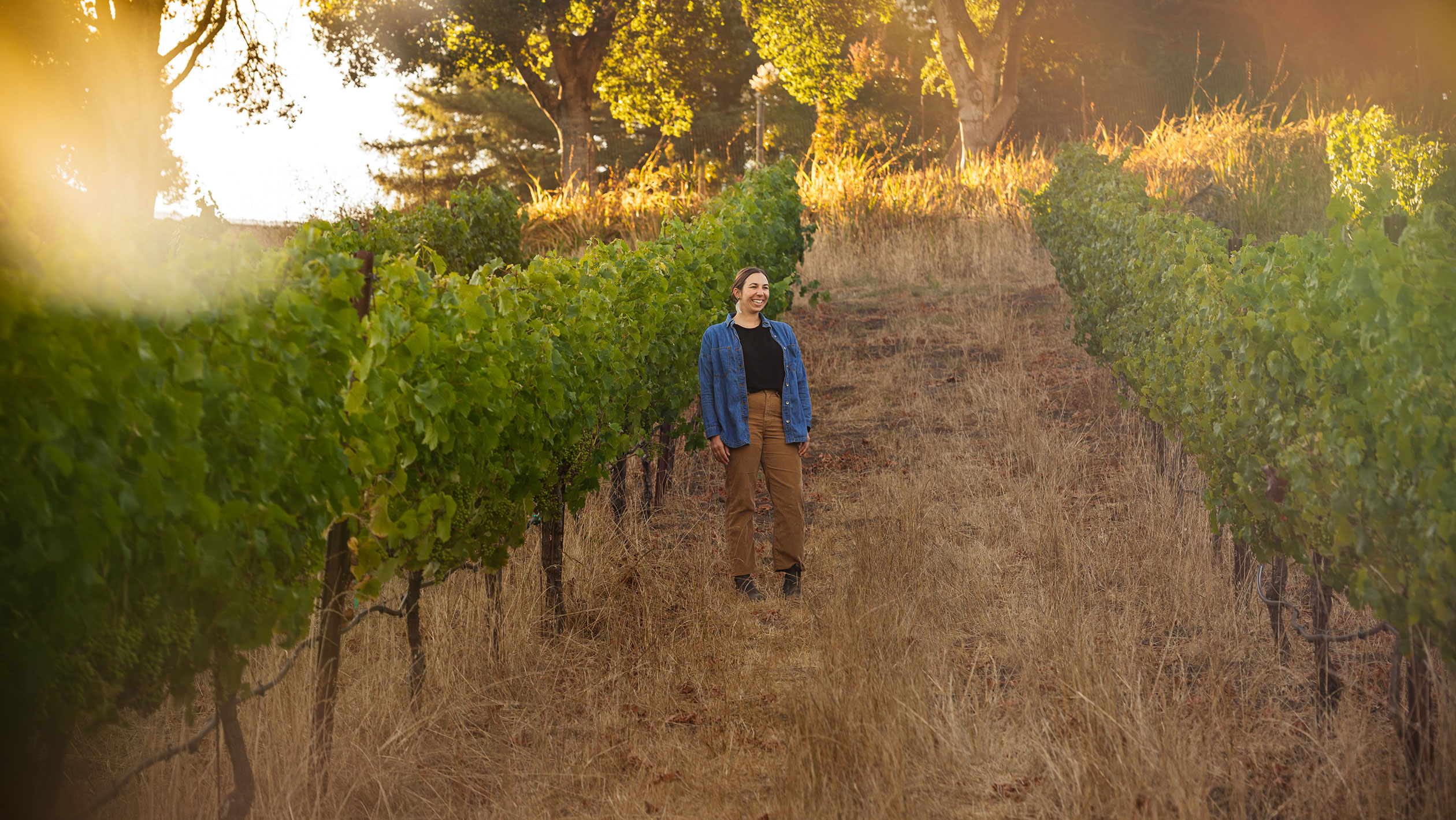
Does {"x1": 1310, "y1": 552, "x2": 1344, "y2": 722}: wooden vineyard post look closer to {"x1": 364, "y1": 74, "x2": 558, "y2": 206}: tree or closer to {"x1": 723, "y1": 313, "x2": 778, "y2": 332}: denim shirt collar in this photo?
{"x1": 723, "y1": 313, "x2": 778, "y2": 332}: denim shirt collar

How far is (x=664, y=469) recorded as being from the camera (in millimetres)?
7289

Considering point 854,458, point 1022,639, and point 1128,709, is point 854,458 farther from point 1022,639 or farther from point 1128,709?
point 1128,709

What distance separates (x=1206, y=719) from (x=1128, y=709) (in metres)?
0.34

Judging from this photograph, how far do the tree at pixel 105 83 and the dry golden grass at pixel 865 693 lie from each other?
1446 centimetres

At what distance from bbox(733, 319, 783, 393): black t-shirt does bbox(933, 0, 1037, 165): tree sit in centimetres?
1787

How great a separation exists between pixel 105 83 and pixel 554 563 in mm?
17645

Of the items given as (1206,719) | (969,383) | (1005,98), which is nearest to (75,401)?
(1206,719)

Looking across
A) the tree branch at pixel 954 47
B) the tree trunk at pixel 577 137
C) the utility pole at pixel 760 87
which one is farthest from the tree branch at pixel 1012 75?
the tree trunk at pixel 577 137

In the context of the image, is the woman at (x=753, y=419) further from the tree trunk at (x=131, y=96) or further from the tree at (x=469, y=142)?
the tree at (x=469, y=142)

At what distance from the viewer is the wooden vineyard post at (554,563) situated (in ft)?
15.9

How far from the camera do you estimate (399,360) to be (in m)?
3.33

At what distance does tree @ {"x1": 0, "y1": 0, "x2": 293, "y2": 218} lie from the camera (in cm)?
1748

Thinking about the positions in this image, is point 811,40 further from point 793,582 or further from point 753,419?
point 793,582

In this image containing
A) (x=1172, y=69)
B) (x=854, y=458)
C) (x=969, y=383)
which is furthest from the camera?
(x=1172, y=69)
